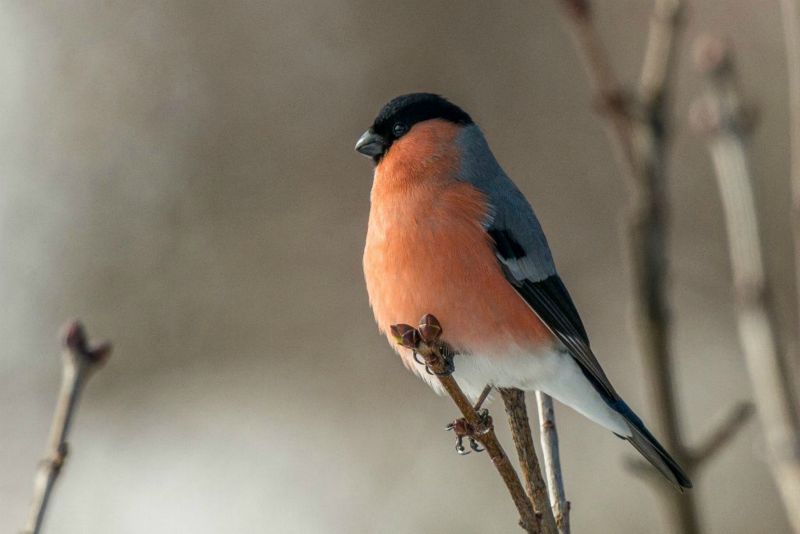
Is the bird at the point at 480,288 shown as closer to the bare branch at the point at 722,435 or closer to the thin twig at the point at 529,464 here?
the thin twig at the point at 529,464

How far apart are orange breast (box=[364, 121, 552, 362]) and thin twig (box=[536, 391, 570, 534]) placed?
0.45 meters

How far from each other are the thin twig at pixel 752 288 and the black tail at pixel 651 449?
1.41ft

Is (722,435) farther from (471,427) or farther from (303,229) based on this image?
(303,229)

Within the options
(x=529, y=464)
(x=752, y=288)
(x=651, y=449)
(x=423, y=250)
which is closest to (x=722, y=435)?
(x=752, y=288)

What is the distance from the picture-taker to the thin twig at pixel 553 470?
2145 millimetres

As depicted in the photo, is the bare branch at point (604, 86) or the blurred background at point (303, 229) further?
the blurred background at point (303, 229)

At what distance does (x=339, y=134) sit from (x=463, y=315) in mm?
4775

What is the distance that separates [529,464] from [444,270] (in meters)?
0.79

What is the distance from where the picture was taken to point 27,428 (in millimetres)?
6695

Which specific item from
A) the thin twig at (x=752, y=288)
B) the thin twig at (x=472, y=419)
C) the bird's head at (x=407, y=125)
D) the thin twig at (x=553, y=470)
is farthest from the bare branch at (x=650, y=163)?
the bird's head at (x=407, y=125)

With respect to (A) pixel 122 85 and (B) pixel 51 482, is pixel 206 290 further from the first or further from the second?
(B) pixel 51 482

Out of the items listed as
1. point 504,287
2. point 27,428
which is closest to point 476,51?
point 27,428

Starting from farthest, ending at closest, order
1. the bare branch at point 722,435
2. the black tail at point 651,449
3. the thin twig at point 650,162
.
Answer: the black tail at point 651,449, the thin twig at point 650,162, the bare branch at point 722,435

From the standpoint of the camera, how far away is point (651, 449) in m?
2.78
